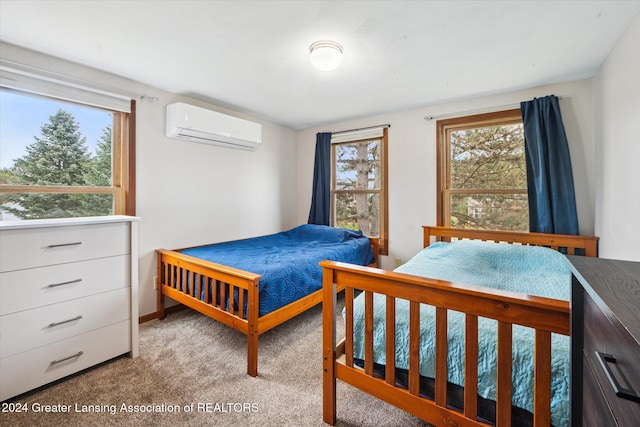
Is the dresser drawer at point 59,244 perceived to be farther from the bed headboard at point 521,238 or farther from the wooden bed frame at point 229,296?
the bed headboard at point 521,238

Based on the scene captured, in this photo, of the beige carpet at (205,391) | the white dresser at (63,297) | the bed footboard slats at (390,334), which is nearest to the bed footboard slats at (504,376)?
the bed footboard slats at (390,334)

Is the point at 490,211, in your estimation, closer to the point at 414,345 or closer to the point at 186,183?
the point at 414,345

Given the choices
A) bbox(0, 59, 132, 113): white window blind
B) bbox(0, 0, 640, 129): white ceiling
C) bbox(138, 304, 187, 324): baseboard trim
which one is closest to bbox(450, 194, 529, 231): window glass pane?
bbox(0, 0, 640, 129): white ceiling

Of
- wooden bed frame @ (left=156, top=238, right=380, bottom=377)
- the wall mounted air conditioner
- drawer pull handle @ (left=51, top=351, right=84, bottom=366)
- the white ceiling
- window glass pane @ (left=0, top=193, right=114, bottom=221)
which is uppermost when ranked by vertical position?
the white ceiling

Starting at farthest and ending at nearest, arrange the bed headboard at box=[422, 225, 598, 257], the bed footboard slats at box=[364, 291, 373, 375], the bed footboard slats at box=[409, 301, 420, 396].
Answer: the bed headboard at box=[422, 225, 598, 257], the bed footboard slats at box=[364, 291, 373, 375], the bed footboard slats at box=[409, 301, 420, 396]

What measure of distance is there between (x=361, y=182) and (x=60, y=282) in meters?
3.12

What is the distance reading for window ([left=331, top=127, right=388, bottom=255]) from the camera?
A: 351 centimetres

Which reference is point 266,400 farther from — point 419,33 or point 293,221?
point 293,221

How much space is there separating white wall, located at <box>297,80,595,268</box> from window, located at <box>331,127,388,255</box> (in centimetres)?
13

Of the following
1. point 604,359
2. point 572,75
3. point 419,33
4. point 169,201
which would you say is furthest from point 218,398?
point 572,75

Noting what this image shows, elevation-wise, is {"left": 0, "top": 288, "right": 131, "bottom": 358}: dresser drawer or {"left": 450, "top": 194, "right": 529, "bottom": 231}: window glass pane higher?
{"left": 450, "top": 194, "right": 529, "bottom": 231}: window glass pane

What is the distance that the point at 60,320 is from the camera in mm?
1683

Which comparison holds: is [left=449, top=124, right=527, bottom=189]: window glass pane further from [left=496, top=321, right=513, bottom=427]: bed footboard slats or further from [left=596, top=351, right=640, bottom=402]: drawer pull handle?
[left=596, top=351, right=640, bottom=402]: drawer pull handle

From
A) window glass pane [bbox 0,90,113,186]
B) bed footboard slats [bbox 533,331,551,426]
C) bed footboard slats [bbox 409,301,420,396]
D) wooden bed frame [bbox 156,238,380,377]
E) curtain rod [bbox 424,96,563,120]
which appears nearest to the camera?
bed footboard slats [bbox 533,331,551,426]
